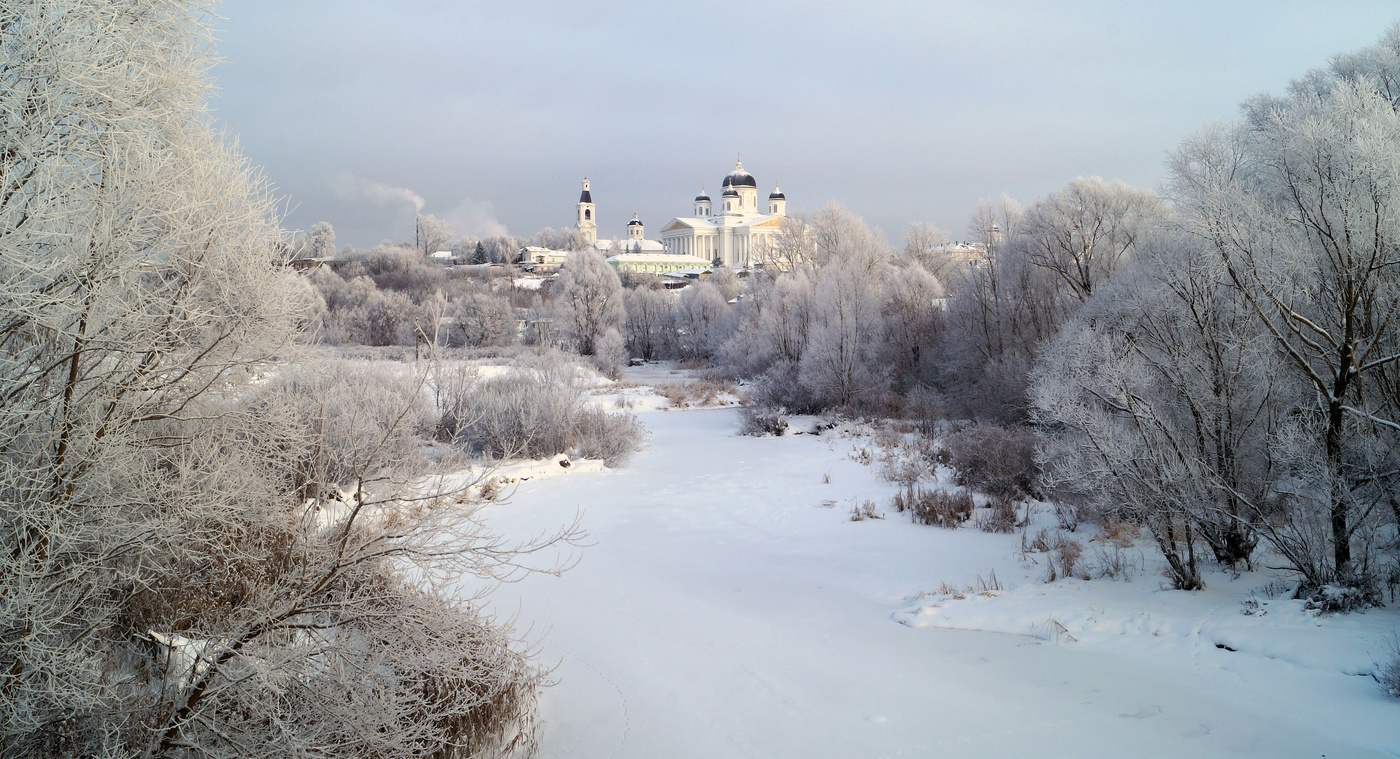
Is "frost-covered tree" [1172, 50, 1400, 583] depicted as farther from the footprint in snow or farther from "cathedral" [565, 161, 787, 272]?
"cathedral" [565, 161, 787, 272]

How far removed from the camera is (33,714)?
109 inches

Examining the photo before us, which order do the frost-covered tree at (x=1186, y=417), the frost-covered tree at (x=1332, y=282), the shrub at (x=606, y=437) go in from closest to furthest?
the frost-covered tree at (x=1332, y=282) → the frost-covered tree at (x=1186, y=417) → the shrub at (x=606, y=437)

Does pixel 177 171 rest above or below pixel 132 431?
above

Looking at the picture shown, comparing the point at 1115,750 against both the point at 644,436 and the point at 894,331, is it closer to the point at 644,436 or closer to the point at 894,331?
the point at 644,436

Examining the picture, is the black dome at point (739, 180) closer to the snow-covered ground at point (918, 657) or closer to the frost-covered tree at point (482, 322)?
the frost-covered tree at point (482, 322)

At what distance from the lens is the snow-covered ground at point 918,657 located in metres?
4.14

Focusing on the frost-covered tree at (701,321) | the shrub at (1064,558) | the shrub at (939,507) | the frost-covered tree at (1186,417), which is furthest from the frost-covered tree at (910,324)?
the frost-covered tree at (1186,417)

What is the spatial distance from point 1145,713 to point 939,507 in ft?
16.1

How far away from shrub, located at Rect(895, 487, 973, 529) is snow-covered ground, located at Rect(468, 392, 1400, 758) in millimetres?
450

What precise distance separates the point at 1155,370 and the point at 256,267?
7158mm

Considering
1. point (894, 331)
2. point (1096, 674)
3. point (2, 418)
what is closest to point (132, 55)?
point (2, 418)

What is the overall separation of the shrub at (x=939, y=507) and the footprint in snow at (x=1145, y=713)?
4.45m

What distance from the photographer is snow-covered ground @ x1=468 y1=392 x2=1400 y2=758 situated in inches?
163

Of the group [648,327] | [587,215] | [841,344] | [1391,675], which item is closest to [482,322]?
[648,327]
